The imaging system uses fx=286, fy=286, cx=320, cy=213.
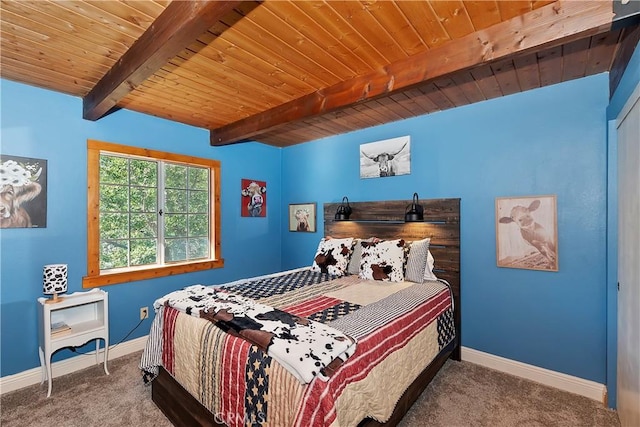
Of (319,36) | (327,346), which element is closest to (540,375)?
(327,346)

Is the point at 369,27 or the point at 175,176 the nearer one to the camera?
the point at 369,27

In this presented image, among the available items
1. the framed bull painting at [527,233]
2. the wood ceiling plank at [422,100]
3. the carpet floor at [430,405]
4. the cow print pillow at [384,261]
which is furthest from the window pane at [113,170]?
the framed bull painting at [527,233]

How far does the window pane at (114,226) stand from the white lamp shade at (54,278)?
506mm

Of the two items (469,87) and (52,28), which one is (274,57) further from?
(469,87)

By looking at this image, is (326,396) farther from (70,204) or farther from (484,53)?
(70,204)

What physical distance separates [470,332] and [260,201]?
303cm

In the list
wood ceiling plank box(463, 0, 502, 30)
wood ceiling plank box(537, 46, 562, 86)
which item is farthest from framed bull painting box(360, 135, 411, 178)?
wood ceiling plank box(463, 0, 502, 30)

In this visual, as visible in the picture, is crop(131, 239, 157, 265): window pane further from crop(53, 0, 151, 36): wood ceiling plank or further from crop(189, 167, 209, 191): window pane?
crop(53, 0, 151, 36): wood ceiling plank

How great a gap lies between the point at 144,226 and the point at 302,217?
1.98 metres

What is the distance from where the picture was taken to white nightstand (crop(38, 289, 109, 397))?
2201 millimetres

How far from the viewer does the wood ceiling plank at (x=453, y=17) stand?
57.5 inches

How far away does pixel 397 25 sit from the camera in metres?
1.62

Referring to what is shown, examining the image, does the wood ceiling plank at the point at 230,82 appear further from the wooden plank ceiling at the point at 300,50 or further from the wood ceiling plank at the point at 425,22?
the wood ceiling plank at the point at 425,22

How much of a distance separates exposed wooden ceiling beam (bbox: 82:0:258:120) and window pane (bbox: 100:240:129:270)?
1.35 metres
